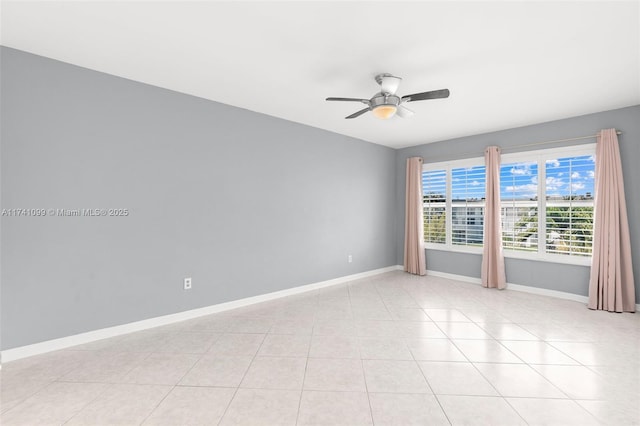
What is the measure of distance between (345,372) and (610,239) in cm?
401

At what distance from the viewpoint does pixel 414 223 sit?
226 inches

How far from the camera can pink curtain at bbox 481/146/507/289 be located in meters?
4.70

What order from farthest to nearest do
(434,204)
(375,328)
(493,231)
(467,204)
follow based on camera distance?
(434,204) < (467,204) < (493,231) < (375,328)

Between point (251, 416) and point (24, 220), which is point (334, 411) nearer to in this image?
point (251, 416)

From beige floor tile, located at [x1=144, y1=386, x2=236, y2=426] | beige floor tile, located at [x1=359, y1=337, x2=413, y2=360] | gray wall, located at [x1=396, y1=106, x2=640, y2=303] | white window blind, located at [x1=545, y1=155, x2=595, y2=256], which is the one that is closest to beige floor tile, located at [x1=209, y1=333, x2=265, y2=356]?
beige floor tile, located at [x1=144, y1=386, x2=236, y2=426]

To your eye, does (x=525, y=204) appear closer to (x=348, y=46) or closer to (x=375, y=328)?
(x=375, y=328)

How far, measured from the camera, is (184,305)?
3.34m

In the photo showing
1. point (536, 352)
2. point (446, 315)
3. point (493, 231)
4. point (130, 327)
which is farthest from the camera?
point (493, 231)

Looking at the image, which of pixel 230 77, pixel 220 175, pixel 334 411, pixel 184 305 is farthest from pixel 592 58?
pixel 184 305

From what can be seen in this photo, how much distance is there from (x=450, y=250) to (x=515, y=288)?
3.89 ft

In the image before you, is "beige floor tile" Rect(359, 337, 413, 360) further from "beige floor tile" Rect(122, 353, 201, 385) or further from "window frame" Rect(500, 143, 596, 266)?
"window frame" Rect(500, 143, 596, 266)

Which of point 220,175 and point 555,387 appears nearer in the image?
point 555,387

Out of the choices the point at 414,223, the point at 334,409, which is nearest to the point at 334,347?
the point at 334,409

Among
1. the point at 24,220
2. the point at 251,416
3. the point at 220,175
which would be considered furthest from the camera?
the point at 220,175
